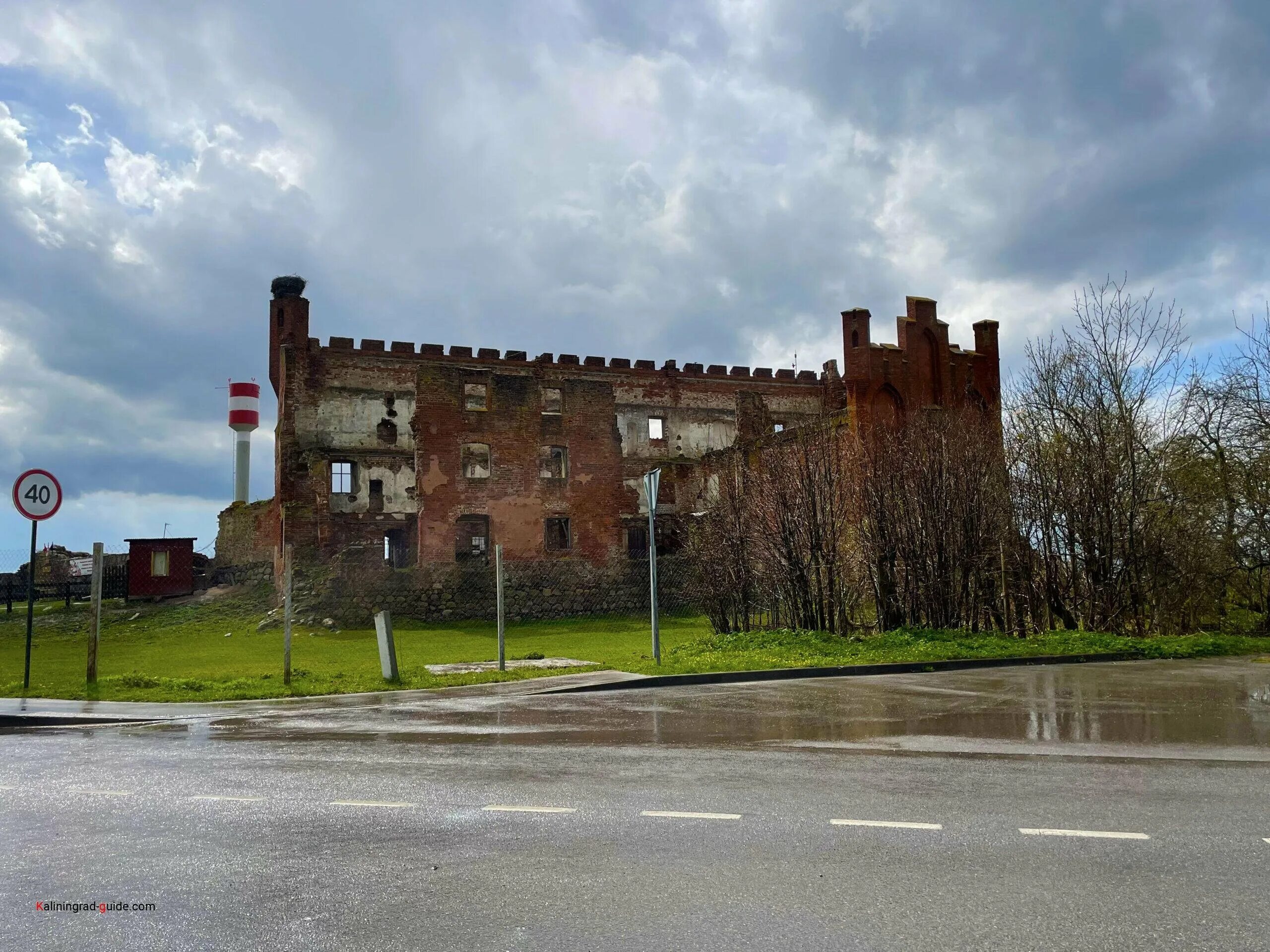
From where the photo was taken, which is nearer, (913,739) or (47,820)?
(47,820)

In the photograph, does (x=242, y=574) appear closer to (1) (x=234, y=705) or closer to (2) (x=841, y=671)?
(1) (x=234, y=705)

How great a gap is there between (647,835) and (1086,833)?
2.55 metres

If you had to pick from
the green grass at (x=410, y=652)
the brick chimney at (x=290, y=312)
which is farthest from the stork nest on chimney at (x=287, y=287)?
the green grass at (x=410, y=652)

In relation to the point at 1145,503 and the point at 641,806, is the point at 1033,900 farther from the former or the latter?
the point at 1145,503

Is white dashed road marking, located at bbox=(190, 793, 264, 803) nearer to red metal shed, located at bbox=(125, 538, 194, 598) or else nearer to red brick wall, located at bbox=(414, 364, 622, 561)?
red brick wall, located at bbox=(414, 364, 622, 561)

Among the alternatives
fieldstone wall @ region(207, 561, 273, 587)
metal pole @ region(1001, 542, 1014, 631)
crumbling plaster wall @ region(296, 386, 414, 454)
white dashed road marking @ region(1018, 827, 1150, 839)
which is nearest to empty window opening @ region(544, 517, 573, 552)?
crumbling plaster wall @ region(296, 386, 414, 454)

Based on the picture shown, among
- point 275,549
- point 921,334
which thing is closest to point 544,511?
point 275,549

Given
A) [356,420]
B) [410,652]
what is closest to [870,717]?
[410,652]

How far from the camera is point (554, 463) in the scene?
151 feet

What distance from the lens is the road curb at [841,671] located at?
14430 mm

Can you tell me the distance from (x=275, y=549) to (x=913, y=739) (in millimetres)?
40972

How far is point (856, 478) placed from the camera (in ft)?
72.4

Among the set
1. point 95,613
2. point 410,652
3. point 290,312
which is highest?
point 290,312

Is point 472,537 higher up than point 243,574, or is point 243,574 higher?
point 472,537
